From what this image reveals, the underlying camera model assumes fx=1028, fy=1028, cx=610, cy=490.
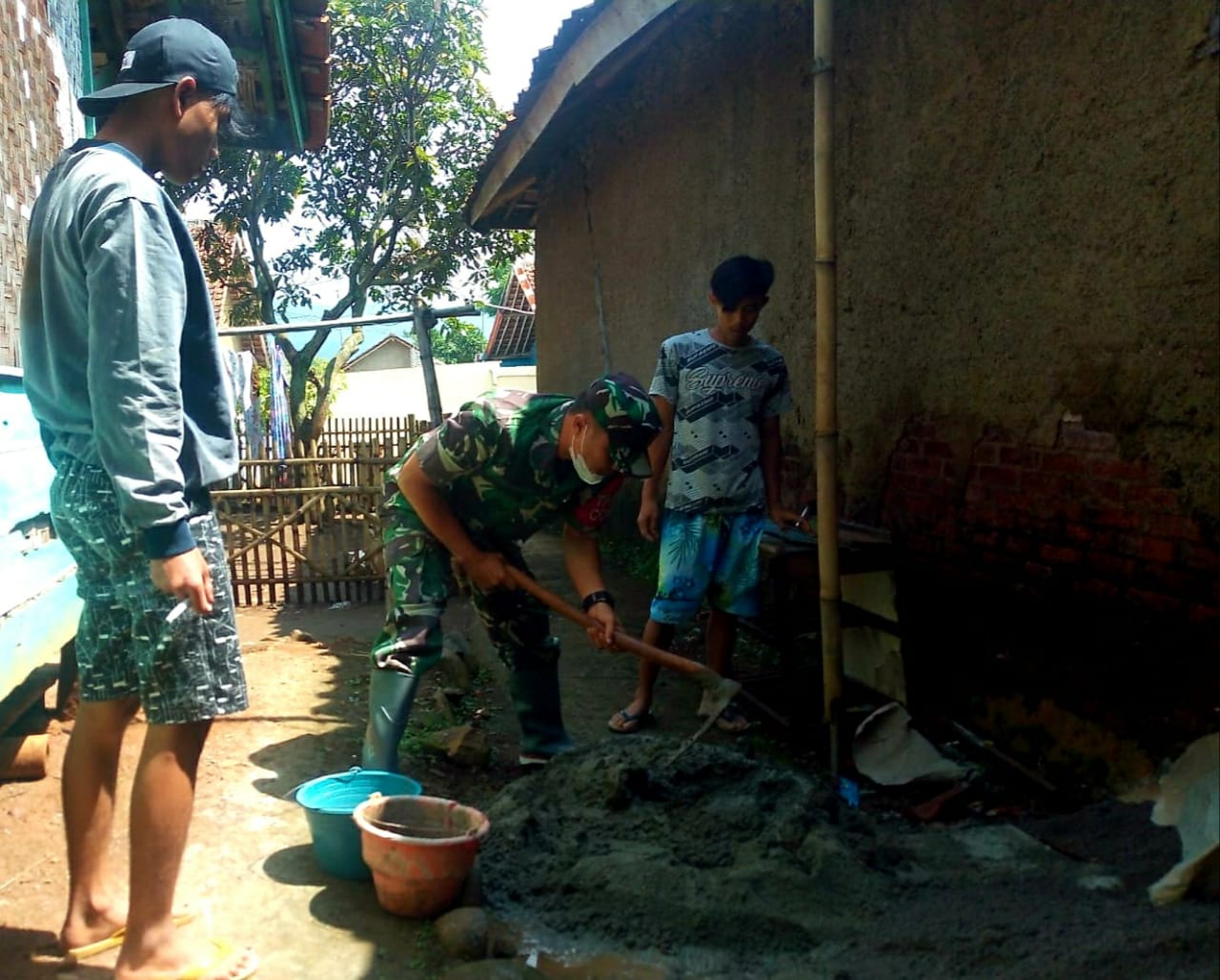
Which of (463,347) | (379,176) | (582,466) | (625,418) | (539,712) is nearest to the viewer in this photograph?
(625,418)

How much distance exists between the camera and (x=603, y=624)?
332cm

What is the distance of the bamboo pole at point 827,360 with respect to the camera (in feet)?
11.3

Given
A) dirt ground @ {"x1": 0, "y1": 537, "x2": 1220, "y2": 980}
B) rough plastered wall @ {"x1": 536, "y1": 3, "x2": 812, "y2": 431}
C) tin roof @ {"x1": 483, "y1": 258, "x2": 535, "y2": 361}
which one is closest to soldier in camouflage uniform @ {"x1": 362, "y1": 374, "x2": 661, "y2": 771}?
dirt ground @ {"x1": 0, "y1": 537, "x2": 1220, "y2": 980}

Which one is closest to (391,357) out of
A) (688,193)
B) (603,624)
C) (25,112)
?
(688,193)

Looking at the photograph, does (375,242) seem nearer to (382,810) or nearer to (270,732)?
(270,732)

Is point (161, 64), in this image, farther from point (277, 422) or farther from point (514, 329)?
point (514, 329)

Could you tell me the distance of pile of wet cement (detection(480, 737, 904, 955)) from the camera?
258 cm

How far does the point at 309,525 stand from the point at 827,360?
17.8 ft

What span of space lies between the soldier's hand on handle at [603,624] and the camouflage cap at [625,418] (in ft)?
1.74

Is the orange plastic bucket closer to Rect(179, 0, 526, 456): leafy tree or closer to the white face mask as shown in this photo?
the white face mask

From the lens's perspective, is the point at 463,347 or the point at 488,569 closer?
the point at 488,569

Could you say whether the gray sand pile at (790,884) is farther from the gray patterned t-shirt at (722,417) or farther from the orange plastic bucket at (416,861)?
the gray patterned t-shirt at (722,417)

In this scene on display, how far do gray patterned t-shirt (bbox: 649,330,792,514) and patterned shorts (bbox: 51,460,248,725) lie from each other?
2157 mm

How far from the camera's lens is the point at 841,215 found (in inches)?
177
